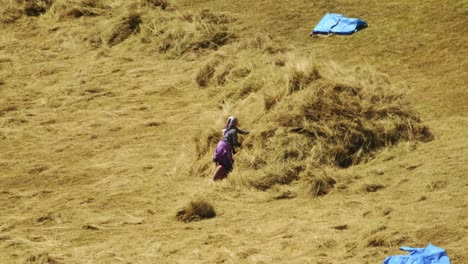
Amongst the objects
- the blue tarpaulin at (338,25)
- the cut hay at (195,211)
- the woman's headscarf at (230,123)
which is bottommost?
the cut hay at (195,211)

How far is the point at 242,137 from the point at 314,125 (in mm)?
969

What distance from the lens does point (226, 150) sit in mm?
10867

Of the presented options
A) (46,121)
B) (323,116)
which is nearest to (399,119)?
(323,116)

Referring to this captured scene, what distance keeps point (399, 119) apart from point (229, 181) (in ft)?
8.02

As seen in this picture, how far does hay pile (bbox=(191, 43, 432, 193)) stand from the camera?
1064 centimetres

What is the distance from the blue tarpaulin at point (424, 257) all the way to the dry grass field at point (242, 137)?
19cm

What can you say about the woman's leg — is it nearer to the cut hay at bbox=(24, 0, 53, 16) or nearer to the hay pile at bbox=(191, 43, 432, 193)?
the hay pile at bbox=(191, 43, 432, 193)

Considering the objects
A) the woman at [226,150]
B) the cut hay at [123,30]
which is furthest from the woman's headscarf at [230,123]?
the cut hay at [123,30]

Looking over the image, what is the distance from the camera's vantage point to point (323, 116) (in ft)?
36.4

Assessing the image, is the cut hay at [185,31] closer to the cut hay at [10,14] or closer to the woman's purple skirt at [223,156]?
the cut hay at [10,14]

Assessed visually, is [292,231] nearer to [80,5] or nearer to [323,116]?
[323,116]

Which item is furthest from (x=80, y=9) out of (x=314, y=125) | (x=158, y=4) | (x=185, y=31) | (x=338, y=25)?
(x=314, y=125)

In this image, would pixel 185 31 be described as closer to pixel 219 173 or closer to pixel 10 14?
pixel 10 14

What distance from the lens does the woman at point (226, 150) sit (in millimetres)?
10852
